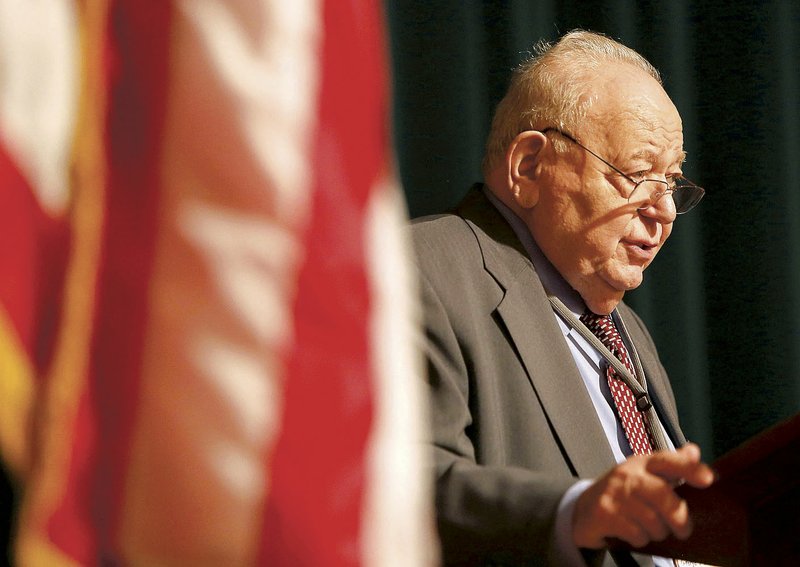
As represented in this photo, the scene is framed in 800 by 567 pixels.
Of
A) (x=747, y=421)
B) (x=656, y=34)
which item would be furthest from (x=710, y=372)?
(x=656, y=34)

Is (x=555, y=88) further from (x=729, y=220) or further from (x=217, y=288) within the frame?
(x=217, y=288)

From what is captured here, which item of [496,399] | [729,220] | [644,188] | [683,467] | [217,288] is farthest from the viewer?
[729,220]

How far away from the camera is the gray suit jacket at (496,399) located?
125 centimetres

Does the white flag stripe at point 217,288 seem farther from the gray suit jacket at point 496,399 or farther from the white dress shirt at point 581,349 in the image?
the white dress shirt at point 581,349

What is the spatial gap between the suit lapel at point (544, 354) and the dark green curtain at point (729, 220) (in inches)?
29.2

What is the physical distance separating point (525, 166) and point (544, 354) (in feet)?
1.24

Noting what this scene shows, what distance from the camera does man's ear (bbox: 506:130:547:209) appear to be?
67.7 inches

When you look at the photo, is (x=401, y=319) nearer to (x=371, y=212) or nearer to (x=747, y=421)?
(x=371, y=212)

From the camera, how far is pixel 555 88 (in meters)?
1.73

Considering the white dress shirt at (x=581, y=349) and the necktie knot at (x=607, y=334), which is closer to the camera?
the white dress shirt at (x=581, y=349)

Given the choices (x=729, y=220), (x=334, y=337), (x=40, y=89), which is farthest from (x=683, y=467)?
(x=729, y=220)

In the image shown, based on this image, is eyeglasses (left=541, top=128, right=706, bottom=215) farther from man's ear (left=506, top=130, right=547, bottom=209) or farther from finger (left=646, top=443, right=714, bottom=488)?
finger (left=646, top=443, right=714, bottom=488)

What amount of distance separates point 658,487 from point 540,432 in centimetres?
47

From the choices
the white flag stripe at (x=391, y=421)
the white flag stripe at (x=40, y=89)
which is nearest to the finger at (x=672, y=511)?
the white flag stripe at (x=391, y=421)
